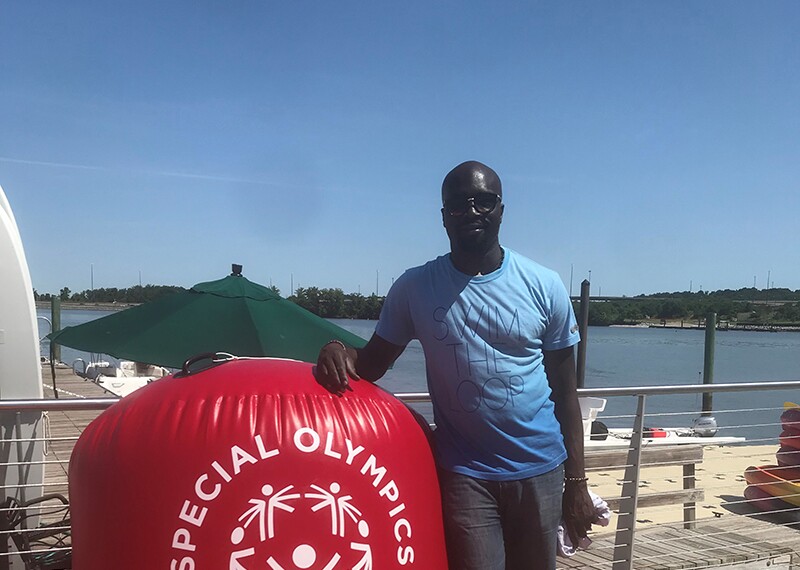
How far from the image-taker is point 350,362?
82.1 inches

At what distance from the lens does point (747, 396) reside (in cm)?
2217

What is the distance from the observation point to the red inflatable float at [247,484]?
1760 millimetres

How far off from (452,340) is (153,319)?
4327 millimetres

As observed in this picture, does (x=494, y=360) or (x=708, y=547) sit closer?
(x=494, y=360)

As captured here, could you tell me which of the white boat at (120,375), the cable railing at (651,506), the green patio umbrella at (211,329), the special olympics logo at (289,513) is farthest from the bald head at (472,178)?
the white boat at (120,375)

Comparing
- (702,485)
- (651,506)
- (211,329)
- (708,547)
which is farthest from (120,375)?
(708,547)

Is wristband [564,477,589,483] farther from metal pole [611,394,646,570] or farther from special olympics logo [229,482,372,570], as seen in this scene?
metal pole [611,394,646,570]

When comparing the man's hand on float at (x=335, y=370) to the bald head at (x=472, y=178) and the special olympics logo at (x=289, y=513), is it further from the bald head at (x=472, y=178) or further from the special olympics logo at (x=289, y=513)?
the bald head at (x=472, y=178)

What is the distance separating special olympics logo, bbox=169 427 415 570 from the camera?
1.75 m

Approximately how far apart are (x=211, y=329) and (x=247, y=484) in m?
4.06

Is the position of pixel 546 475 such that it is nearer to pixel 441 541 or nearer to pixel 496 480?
pixel 496 480

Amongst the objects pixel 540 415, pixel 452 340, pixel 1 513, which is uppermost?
pixel 452 340

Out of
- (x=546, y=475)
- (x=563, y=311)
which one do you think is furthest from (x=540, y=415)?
(x=563, y=311)

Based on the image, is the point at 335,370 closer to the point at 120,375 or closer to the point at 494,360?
the point at 494,360
